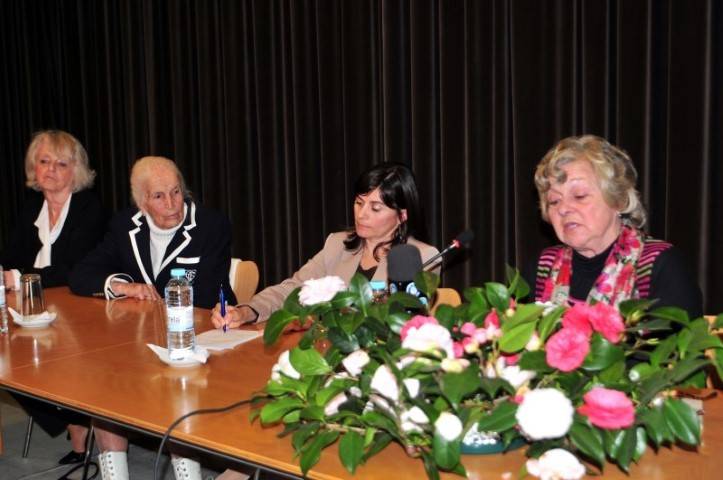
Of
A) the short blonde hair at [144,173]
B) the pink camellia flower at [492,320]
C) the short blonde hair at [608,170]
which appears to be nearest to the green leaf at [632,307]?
the pink camellia flower at [492,320]

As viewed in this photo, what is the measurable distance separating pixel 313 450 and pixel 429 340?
0.30 m

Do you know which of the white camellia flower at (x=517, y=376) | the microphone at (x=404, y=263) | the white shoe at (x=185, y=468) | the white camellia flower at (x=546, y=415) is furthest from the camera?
the white shoe at (x=185, y=468)

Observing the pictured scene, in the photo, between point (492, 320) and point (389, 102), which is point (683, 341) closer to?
point (492, 320)

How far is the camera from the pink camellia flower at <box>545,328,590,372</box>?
1232mm

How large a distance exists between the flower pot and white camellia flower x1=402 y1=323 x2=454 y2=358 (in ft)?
0.76

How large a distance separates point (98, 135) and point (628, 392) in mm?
5491

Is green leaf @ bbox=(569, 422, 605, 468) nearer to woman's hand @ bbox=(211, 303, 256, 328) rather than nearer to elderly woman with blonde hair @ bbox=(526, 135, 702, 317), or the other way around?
elderly woman with blonde hair @ bbox=(526, 135, 702, 317)

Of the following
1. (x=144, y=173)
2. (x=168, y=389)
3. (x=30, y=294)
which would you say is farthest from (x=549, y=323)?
(x=144, y=173)

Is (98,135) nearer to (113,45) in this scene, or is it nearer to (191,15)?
(113,45)

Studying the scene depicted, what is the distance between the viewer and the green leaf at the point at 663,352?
1.30 meters

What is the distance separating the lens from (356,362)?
4.69 feet

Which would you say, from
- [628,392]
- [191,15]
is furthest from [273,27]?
[628,392]

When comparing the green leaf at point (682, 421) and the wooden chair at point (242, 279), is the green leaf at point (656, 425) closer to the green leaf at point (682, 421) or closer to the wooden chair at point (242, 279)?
the green leaf at point (682, 421)

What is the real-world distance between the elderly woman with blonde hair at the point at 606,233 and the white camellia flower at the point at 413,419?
1.18m
